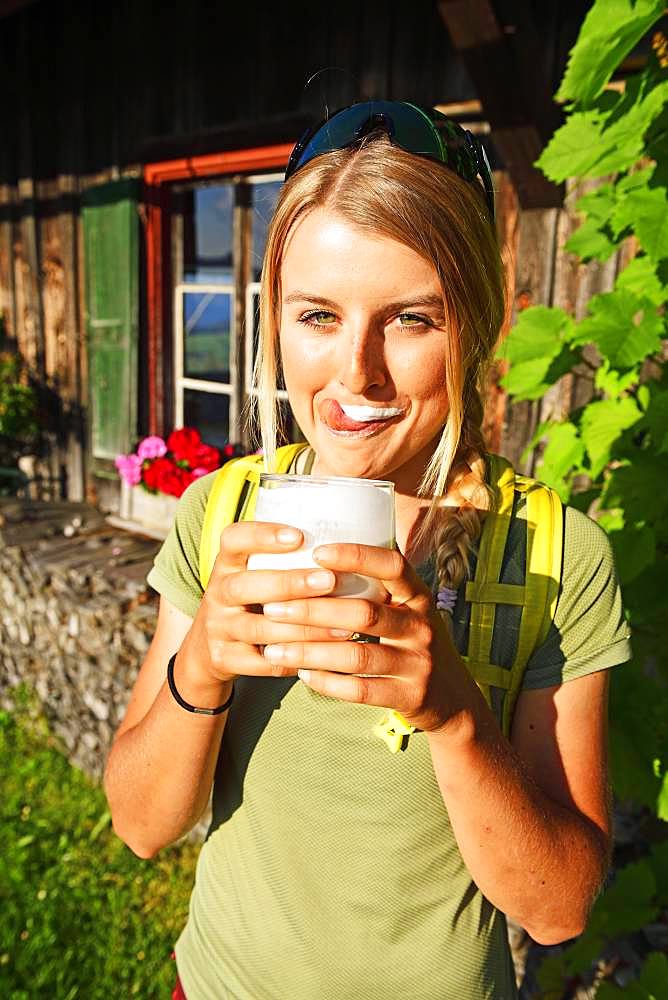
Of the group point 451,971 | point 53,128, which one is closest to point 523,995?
point 451,971

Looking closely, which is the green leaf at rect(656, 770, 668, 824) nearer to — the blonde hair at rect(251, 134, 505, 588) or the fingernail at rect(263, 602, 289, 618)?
the blonde hair at rect(251, 134, 505, 588)

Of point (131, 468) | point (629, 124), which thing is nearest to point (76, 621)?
point (131, 468)


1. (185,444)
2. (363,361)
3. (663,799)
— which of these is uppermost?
(363,361)

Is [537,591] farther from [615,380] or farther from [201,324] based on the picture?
[201,324]

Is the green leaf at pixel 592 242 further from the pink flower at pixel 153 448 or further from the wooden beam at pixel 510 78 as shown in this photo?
the pink flower at pixel 153 448

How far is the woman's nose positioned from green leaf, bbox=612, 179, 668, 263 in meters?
0.71

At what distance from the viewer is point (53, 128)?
559 cm

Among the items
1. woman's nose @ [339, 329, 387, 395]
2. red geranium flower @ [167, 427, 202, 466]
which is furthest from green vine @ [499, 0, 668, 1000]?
red geranium flower @ [167, 427, 202, 466]

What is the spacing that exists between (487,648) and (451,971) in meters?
0.47

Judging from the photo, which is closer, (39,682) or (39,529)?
(39,682)

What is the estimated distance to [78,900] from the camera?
10.0ft

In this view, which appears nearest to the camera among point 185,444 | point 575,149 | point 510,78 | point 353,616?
point 353,616

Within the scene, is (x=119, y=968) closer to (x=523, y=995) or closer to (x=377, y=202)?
(x=523, y=995)

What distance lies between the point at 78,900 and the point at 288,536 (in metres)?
2.94
